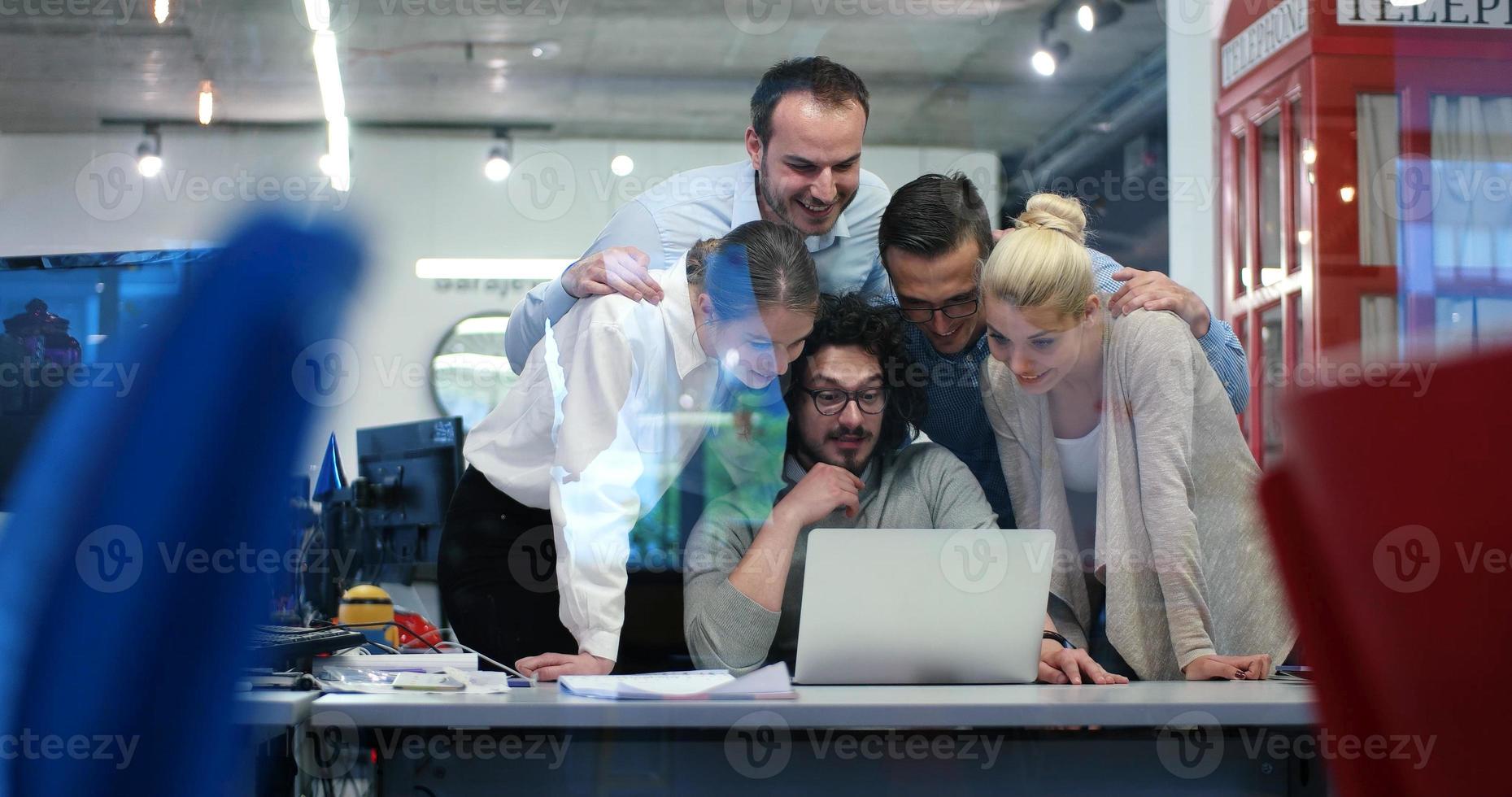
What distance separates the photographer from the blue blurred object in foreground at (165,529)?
0.53m

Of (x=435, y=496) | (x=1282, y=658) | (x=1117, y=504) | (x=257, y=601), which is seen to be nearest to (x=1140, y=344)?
(x=1117, y=504)

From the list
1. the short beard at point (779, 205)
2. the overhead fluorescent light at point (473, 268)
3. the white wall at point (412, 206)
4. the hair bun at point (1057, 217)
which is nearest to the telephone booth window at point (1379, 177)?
the white wall at point (412, 206)

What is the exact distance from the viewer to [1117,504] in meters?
2.25

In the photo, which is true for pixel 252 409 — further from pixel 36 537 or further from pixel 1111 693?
pixel 1111 693

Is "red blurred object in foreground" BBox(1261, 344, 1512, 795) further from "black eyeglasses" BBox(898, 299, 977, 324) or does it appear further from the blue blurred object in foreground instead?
"black eyeglasses" BBox(898, 299, 977, 324)

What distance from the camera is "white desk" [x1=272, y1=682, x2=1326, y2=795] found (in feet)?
4.09

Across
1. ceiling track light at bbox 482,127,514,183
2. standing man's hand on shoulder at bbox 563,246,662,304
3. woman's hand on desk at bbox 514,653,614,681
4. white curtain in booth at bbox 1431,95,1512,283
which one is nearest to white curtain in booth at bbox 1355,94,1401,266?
white curtain in booth at bbox 1431,95,1512,283

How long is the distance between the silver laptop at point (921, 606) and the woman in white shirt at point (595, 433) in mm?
476

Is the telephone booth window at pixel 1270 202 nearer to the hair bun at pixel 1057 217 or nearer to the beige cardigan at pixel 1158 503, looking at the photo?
the hair bun at pixel 1057 217

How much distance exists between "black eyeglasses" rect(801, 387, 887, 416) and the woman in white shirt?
0.33 ft

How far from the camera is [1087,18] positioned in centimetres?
380

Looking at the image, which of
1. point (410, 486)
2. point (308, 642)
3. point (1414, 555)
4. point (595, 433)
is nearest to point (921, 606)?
point (308, 642)

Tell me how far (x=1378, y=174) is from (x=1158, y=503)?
5.59 ft

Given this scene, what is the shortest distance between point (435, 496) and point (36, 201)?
1813 mm
